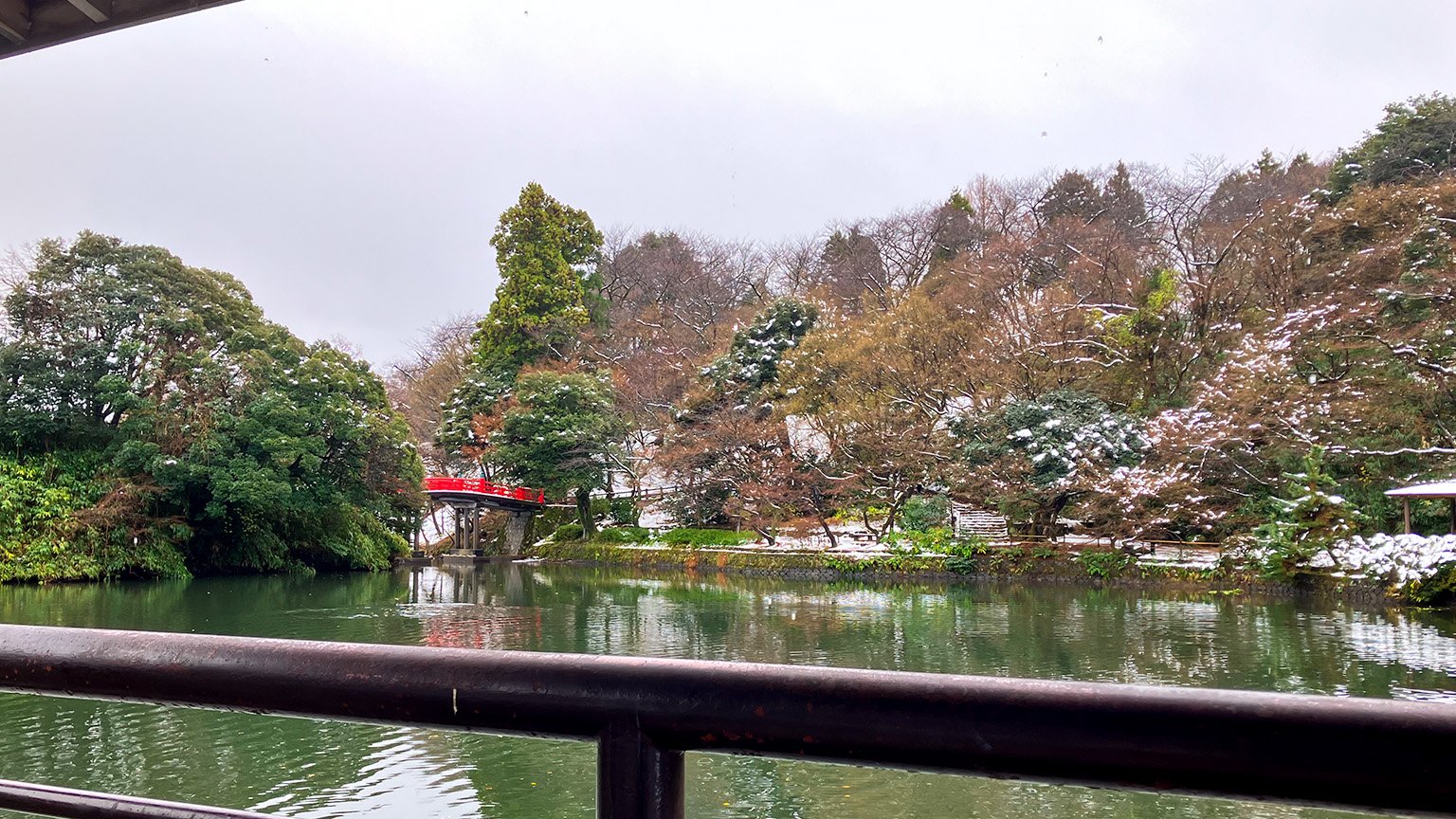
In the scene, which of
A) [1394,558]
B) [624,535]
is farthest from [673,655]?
[624,535]

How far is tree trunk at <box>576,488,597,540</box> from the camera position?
19.1m

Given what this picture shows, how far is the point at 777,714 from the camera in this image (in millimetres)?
426

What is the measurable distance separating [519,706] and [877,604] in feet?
35.8

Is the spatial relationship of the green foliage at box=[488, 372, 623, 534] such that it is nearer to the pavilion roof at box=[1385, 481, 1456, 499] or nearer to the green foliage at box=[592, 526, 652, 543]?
the green foliage at box=[592, 526, 652, 543]

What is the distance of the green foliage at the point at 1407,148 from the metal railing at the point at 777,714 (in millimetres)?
15102

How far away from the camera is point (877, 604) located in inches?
435

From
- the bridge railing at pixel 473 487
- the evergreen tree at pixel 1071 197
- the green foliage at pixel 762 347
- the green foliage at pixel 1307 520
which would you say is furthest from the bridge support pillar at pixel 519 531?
the green foliage at pixel 1307 520

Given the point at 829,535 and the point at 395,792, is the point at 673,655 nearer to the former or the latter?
the point at 395,792

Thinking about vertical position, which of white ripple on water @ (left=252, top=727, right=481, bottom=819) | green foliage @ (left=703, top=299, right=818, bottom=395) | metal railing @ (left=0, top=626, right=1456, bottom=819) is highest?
green foliage @ (left=703, top=299, right=818, bottom=395)

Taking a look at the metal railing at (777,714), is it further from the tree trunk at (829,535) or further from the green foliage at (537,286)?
the green foliage at (537,286)

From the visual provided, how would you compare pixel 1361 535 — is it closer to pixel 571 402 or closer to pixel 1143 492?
pixel 1143 492

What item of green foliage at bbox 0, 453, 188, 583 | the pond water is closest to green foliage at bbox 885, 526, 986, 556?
the pond water

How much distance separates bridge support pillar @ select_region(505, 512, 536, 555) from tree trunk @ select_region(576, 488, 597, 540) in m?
1.66

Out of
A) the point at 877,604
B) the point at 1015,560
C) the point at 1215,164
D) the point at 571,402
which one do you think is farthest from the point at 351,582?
the point at 1215,164
